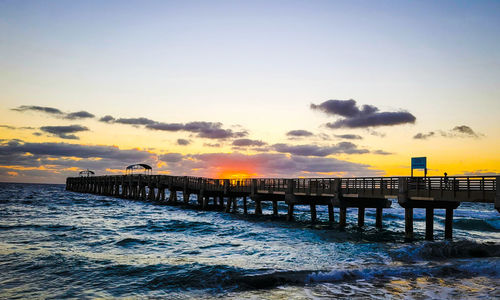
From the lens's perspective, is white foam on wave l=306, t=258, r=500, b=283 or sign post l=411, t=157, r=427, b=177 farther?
sign post l=411, t=157, r=427, b=177

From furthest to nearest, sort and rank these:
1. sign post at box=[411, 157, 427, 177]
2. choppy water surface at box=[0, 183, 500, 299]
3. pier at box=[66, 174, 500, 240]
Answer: sign post at box=[411, 157, 427, 177] < pier at box=[66, 174, 500, 240] < choppy water surface at box=[0, 183, 500, 299]

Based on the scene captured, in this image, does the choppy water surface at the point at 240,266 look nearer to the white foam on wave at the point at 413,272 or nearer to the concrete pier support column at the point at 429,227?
the white foam on wave at the point at 413,272

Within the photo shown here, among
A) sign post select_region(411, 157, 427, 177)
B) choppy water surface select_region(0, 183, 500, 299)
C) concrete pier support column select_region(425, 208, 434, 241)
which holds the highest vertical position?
sign post select_region(411, 157, 427, 177)

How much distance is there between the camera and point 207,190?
4841 cm

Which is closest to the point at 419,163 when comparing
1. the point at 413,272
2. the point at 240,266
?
the point at 413,272

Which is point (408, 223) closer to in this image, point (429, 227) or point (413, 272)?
point (429, 227)

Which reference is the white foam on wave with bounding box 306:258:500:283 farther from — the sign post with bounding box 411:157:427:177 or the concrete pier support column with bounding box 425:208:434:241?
the sign post with bounding box 411:157:427:177

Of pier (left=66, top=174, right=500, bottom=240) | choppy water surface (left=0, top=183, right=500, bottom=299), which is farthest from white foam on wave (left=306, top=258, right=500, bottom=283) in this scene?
pier (left=66, top=174, right=500, bottom=240)

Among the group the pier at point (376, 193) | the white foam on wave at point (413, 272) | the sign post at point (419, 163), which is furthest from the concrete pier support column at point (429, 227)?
the white foam on wave at point (413, 272)

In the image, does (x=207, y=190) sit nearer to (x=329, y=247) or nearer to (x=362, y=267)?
(x=329, y=247)

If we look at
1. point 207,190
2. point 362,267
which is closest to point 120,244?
point 362,267

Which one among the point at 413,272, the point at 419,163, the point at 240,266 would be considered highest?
the point at 419,163

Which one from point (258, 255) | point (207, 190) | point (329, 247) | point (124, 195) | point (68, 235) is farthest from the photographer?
point (124, 195)

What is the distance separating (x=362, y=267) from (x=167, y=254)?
390 inches
